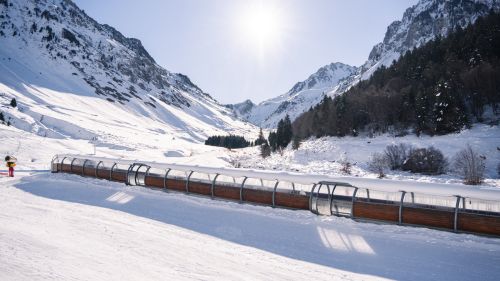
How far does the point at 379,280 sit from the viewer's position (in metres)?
8.41

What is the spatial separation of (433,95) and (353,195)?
189 feet

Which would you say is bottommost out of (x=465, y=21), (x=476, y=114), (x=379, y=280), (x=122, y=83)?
(x=379, y=280)

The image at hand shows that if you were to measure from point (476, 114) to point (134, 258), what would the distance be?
231ft

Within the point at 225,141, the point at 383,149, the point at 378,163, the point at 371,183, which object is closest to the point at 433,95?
the point at 383,149

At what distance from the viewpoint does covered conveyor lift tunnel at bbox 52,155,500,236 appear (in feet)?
37.0

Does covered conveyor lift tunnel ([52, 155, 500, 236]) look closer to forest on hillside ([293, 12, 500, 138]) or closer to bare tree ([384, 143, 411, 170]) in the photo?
bare tree ([384, 143, 411, 170])

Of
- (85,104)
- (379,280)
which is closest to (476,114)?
(379,280)

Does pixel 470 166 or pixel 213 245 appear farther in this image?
pixel 470 166

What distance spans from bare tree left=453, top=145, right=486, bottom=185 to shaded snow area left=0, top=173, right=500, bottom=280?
94.2 ft

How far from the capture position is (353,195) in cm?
1346

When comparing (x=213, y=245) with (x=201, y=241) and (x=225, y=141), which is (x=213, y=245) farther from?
(x=225, y=141)

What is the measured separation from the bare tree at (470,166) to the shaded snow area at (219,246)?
28.7 metres

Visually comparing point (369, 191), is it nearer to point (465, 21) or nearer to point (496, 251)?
point (496, 251)

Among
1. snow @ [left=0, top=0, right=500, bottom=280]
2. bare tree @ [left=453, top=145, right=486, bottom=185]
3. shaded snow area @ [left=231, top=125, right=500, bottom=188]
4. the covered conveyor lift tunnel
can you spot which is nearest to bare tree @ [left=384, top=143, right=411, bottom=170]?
shaded snow area @ [left=231, top=125, right=500, bottom=188]
